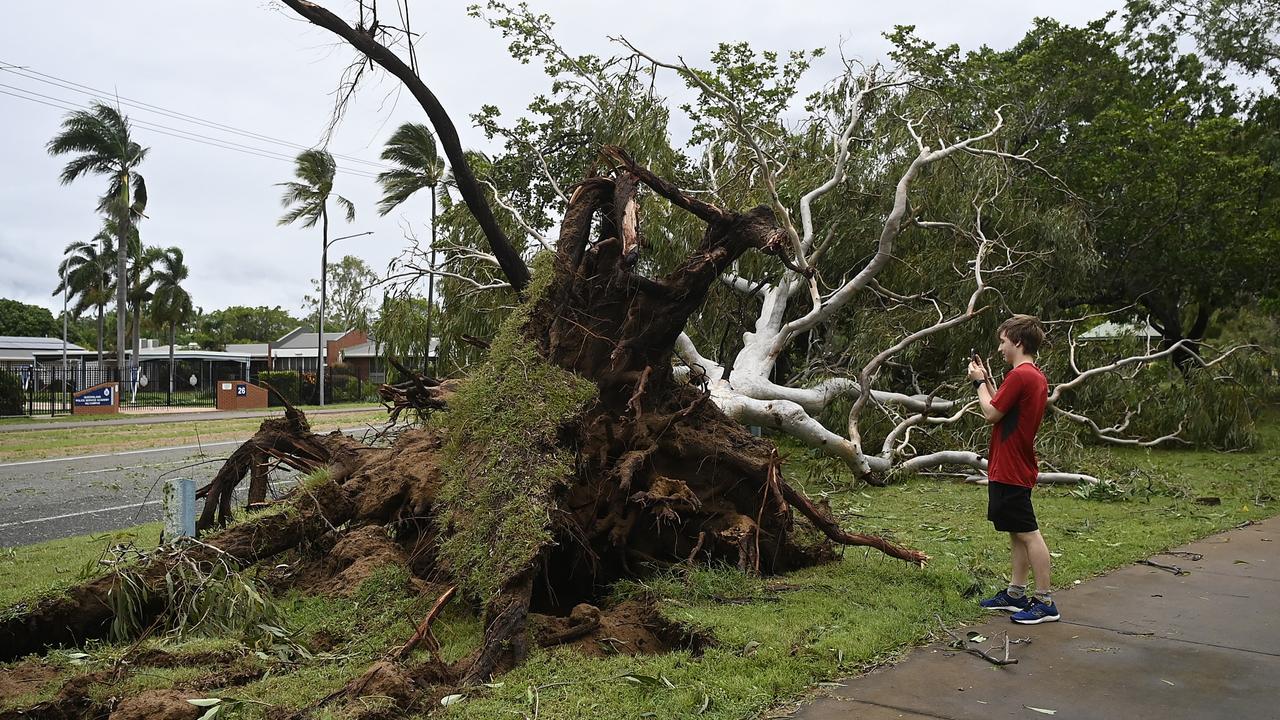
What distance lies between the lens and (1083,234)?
14.7 metres

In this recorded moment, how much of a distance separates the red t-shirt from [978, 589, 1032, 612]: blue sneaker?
618mm

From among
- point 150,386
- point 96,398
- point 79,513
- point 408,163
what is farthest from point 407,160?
point 150,386

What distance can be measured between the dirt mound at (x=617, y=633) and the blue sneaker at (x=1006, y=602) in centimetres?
179

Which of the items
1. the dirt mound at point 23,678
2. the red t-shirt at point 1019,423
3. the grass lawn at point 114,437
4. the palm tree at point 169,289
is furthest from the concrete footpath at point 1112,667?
the palm tree at point 169,289

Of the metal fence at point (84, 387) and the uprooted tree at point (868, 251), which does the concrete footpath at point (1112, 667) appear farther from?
the metal fence at point (84, 387)

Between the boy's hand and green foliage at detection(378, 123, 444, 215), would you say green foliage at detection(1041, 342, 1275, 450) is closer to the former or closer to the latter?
the boy's hand

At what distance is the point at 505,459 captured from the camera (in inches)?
197

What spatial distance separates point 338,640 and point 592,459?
5.85ft

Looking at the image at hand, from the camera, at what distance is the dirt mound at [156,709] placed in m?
3.50

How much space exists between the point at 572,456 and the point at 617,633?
3.47 feet

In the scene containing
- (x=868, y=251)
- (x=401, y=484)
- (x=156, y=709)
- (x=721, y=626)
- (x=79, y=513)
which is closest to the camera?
(x=156, y=709)

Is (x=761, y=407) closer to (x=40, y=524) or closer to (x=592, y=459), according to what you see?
(x=592, y=459)

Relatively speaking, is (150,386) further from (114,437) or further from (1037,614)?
(1037,614)

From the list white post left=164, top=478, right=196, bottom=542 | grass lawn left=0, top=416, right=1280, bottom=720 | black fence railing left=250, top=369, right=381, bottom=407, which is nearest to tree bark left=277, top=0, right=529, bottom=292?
white post left=164, top=478, right=196, bottom=542
